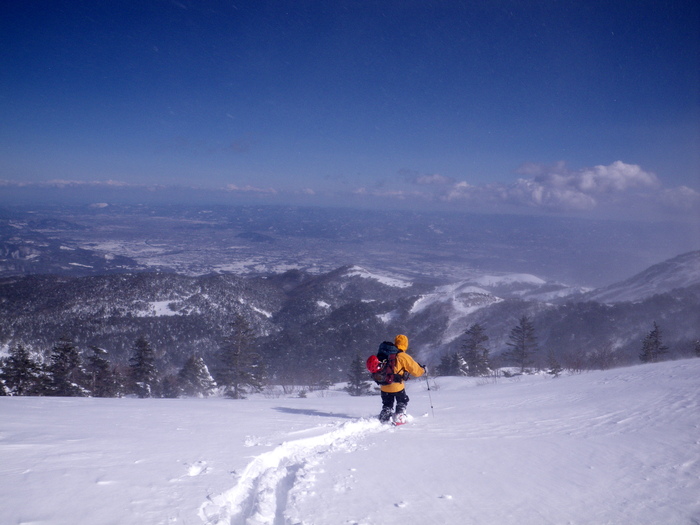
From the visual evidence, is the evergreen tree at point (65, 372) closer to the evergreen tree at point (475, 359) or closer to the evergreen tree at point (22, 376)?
the evergreen tree at point (22, 376)

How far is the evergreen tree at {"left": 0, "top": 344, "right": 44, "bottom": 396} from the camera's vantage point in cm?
1928

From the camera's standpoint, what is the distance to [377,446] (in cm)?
581

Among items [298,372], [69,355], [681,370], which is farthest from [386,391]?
[298,372]

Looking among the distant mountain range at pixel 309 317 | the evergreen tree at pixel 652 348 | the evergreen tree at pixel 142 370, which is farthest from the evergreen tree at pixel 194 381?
the evergreen tree at pixel 652 348

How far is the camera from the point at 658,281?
8744 centimetres

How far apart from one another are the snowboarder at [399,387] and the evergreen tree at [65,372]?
71.2 ft

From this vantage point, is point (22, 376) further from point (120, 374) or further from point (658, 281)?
point (658, 281)

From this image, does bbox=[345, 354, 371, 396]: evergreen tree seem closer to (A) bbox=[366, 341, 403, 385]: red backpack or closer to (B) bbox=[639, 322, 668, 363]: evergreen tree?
(B) bbox=[639, 322, 668, 363]: evergreen tree

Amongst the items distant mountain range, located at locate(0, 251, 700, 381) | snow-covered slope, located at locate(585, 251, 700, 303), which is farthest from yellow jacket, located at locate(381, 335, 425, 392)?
snow-covered slope, located at locate(585, 251, 700, 303)

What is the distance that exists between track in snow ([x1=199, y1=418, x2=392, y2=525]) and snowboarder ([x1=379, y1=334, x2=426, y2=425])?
4.32 feet

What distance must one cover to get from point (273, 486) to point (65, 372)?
23698 millimetres

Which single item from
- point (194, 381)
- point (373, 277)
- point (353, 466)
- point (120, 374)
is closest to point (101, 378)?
point (120, 374)

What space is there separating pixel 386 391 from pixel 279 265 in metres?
149

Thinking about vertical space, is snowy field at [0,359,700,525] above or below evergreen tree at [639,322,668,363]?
above
